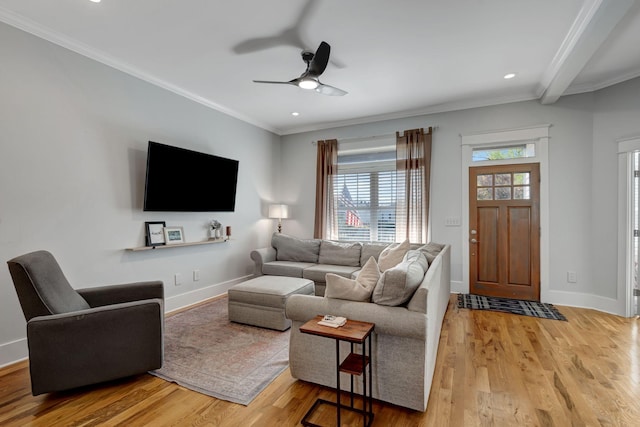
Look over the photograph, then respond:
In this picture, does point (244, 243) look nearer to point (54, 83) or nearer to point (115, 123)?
point (115, 123)

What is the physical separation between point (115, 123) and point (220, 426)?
316cm

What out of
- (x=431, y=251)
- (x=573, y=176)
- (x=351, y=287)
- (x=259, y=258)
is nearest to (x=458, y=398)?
(x=351, y=287)

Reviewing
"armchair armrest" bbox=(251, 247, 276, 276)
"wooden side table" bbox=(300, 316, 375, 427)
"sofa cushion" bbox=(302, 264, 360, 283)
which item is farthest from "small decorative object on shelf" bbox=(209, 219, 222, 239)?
"wooden side table" bbox=(300, 316, 375, 427)

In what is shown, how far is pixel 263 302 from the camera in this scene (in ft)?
10.7

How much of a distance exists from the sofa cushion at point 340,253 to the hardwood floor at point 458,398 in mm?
2077

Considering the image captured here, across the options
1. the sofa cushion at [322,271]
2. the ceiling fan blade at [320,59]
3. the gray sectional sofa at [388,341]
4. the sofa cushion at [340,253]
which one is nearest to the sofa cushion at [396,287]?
the gray sectional sofa at [388,341]

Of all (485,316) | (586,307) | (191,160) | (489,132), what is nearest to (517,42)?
(489,132)

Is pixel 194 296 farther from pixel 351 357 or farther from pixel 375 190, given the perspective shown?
pixel 375 190

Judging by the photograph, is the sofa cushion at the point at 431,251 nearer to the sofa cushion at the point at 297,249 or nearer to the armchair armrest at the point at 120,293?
the sofa cushion at the point at 297,249

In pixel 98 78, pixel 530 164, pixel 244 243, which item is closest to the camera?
pixel 98 78

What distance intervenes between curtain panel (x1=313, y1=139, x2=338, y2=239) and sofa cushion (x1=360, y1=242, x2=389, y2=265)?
0.90 metres

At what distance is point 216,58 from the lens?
321 cm

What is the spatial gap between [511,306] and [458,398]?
2.48 meters

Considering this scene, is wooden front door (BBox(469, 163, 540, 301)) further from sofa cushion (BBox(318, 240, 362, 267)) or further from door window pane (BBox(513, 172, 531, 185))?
sofa cushion (BBox(318, 240, 362, 267))
